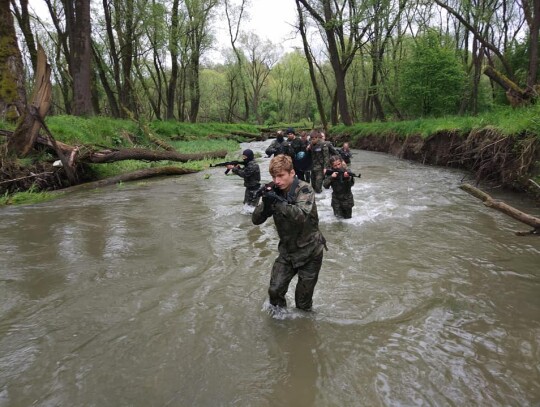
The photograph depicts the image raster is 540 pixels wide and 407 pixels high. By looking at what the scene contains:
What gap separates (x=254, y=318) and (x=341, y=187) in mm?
4549

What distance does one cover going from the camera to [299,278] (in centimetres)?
416

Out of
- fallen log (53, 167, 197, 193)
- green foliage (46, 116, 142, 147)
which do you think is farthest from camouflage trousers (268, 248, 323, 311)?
green foliage (46, 116, 142, 147)

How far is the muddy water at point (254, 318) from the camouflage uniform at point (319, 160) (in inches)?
133

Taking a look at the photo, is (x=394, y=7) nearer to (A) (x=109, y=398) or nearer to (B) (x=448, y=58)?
(B) (x=448, y=58)

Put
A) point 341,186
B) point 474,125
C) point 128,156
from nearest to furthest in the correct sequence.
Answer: point 341,186
point 474,125
point 128,156

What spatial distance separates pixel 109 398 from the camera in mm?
2879

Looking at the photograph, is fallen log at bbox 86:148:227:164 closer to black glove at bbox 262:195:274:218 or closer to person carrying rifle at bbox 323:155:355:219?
person carrying rifle at bbox 323:155:355:219

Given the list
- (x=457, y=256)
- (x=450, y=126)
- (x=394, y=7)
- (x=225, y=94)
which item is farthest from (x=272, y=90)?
(x=457, y=256)

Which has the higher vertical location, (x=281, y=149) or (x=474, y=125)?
(x=474, y=125)

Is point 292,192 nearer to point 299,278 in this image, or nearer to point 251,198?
point 299,278

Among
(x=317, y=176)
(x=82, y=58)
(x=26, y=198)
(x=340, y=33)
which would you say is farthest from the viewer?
(x=340, y=33)

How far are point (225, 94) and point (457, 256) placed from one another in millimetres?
54484

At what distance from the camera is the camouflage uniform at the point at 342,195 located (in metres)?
7.99

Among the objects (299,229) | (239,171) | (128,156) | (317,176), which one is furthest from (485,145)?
(128,156)
